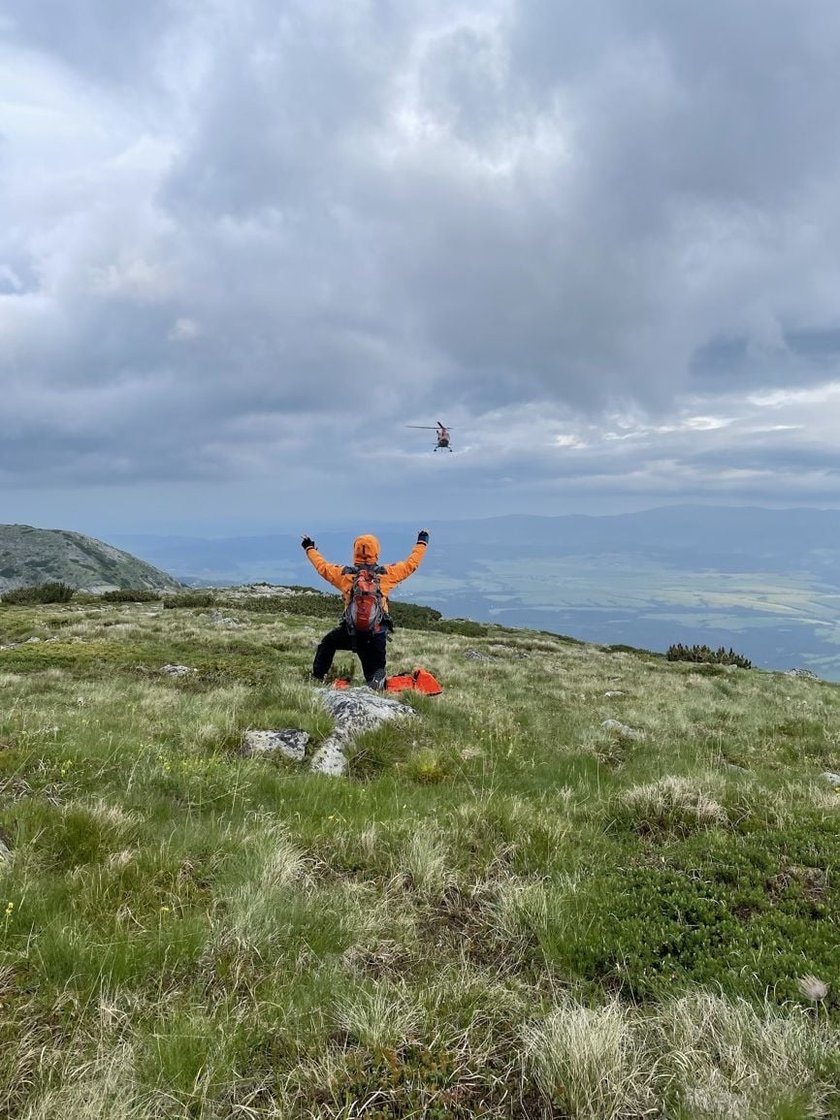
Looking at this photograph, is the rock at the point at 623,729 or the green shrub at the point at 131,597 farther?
the green shrub at the point at 131,597

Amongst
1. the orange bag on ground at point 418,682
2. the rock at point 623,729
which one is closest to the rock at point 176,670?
the orange bag on ground at point 418,682

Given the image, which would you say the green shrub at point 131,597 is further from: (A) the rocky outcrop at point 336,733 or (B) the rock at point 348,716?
(A) the rocky outcrop at point 336,733

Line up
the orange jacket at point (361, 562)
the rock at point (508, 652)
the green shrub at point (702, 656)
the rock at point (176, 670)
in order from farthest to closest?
the green shrub at point (702, 656), the rock at point (508, 652), the rock at point (176, 670), the orange jacket at point (361, 562)

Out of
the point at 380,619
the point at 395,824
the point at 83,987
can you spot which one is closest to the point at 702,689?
the point at 380,619

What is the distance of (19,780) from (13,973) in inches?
129

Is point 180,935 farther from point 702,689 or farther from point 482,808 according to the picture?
point 702,689

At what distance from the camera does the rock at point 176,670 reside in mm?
16062

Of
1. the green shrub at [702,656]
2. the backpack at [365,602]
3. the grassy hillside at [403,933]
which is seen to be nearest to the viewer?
the grassy hillside at [403,933]

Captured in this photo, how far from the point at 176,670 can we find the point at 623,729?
454 inches

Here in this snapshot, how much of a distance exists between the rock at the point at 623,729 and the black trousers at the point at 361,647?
5186mm

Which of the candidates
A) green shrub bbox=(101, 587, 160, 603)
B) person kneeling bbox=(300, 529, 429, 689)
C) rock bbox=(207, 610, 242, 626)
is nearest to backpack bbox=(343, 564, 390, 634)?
person kneeling bbox=(300, 529, 429, 689)

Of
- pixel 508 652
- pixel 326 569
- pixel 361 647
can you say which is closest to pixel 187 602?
pixel 508 652

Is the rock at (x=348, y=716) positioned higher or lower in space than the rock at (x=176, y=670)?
higher

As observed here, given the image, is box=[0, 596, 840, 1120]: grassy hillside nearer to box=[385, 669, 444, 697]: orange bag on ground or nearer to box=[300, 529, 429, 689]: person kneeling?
box=[300, 529, 429, 689]: person kneeling
